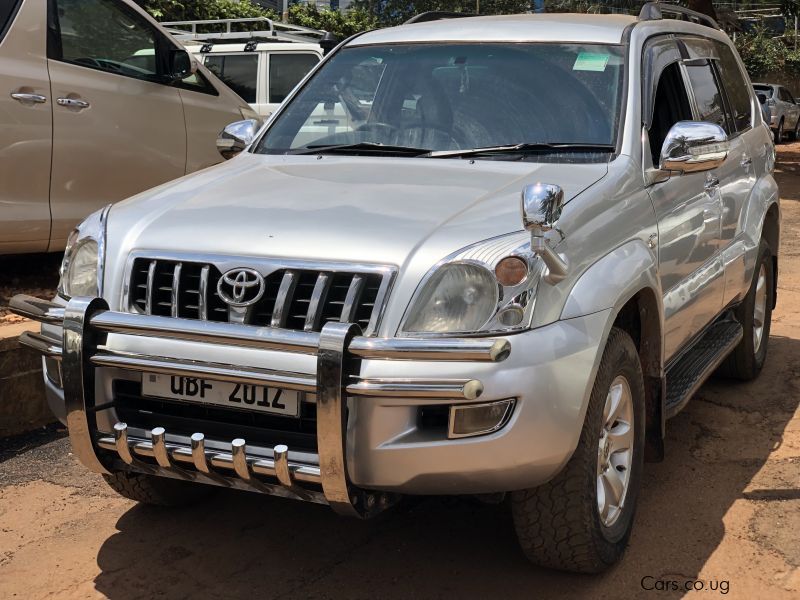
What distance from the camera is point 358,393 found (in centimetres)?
287

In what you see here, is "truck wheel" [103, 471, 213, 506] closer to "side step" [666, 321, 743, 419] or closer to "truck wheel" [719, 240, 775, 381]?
"side step" [666, 321, 743, 419]

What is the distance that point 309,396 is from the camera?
9.96ft

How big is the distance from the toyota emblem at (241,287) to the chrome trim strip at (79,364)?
376 mm

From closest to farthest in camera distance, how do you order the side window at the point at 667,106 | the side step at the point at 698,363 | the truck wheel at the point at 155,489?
the truck wheel at the point at 155,489
the side step at the point at 698,363
the side window at the point at 667,106

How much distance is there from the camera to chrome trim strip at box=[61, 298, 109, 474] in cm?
313

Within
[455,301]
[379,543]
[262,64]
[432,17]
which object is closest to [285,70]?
[262,64]

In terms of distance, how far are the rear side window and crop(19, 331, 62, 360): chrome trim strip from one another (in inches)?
107

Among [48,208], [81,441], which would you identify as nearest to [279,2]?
[48,208]

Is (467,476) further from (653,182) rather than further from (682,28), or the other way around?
(682,28)

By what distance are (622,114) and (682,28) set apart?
4.31 feet

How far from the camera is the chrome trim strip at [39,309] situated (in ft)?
10.8

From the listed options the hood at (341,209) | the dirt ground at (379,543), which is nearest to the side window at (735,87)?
the dirt ground at (379,543)

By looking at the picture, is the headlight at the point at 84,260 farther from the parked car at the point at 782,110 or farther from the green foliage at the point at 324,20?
the green foliage at the point at 324,20

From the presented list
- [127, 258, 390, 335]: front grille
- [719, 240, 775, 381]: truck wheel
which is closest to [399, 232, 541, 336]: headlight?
[127, 258, 390, 335]: front grille
